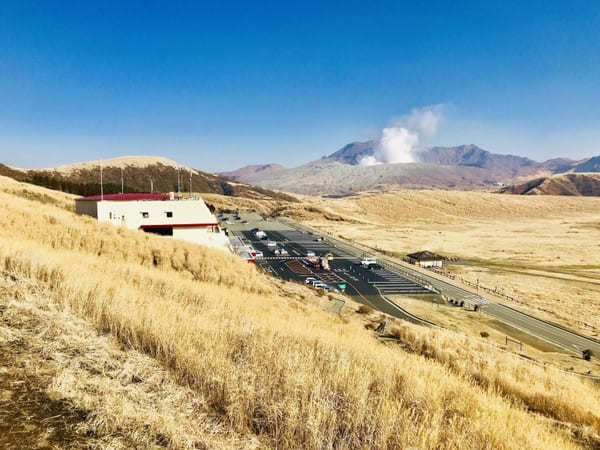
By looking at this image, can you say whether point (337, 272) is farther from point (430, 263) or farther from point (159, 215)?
point (159, 215)

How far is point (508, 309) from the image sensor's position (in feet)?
140

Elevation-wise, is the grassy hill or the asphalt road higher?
the grassy hill

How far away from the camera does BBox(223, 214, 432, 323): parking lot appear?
150 feet

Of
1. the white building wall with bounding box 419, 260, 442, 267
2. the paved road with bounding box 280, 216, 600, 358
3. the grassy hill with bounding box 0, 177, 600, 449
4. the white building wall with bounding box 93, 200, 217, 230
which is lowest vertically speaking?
the paved road with bounding box 280, 216, 600, 358

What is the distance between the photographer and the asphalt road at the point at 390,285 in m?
35.0

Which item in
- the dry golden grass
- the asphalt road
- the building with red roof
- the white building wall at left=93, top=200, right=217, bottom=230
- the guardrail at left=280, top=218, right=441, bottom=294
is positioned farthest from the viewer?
the guardrail at left=280, top=218, right=441, bottom=294

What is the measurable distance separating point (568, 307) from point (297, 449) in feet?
176

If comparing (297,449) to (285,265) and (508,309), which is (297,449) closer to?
(508,309)

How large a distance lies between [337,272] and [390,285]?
1026 cm

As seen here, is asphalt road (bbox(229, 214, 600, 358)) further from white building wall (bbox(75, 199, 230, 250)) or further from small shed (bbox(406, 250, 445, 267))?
white building wall (bbox(75, 199, 230, 250))

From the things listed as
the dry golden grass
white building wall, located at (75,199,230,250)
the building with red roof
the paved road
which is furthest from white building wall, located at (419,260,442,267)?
the building with red roof

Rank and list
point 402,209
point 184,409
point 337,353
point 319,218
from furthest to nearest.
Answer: point 402,209 < point 319,218 < point 337,353 < point 184,409

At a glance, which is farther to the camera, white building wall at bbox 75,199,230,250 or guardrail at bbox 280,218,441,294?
guardrail at bbox 280,218,441,294

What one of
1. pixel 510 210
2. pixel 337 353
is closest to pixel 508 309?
pixel 337 353
